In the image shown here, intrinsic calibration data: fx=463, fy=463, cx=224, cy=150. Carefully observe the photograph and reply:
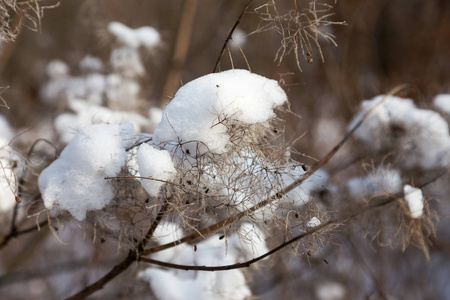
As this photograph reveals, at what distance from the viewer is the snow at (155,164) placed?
2.72ft

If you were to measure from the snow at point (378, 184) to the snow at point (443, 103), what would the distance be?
0.27m

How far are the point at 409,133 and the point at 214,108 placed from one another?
1.13 metres

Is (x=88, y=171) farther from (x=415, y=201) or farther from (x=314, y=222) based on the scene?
(x=415, y=201)

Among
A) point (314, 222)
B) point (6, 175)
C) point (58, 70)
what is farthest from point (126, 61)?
point (314, 222)

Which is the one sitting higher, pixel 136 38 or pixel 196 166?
pixel 136 38

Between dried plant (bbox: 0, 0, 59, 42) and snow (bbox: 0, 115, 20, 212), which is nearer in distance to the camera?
dried plant (bbox: 0, 0, 59, 42)

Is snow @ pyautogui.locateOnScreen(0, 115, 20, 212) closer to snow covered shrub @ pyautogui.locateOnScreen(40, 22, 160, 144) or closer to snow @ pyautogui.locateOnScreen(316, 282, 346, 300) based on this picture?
snow covered shrub @ pyautogui.locateOnScreen(40, 22, 160, 144)

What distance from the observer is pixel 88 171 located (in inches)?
37.7

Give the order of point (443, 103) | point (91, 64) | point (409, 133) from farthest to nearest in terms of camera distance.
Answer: point (91, 64)
point (409, 133)
point (443, 103)

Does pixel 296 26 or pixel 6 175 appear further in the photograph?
pixel 6 175

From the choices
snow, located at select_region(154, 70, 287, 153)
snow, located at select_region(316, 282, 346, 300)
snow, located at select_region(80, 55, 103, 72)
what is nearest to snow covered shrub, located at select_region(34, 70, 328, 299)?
snow, located at select_region(154, 70, 287, 153)

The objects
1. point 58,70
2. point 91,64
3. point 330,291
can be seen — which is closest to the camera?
point 91,64

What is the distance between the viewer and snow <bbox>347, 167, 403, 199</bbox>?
4.06 feet

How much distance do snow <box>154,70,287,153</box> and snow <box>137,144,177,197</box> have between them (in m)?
0.03
